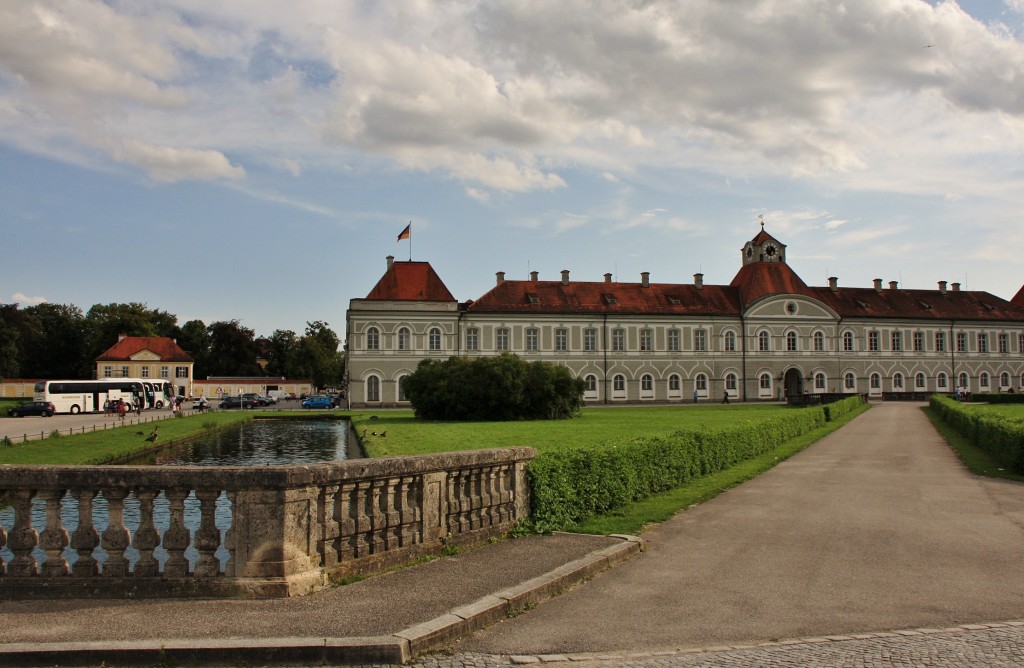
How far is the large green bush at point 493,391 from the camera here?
48.3 metres

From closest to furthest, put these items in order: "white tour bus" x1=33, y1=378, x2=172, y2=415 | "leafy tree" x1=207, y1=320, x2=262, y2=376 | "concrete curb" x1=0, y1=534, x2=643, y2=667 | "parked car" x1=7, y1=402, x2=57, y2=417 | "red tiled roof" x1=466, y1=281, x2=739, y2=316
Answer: "concrete curb" x1=0, y1=534, x2=643, y2=667 → "parked car" x1=7, y1=402, x2=57, y2=417 → "white tour bus" x1=33, y1=378, x2=172, y2=415 → "red tiled roof" x1=466, y1=281, x2=739, y2=316 → "leafy tree" x1=207, y1=320, x2=262, y2=376

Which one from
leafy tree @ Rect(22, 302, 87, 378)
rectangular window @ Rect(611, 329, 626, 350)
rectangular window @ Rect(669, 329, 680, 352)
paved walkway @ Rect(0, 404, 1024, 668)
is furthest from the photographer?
leafy tree @ Rect(22, 302, 87, 378)

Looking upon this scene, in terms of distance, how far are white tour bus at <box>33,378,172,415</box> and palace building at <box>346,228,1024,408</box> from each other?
1842 cm

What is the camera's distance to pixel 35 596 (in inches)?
259

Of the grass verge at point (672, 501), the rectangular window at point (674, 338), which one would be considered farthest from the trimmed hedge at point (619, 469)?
the rectangular window at point (674, 338)

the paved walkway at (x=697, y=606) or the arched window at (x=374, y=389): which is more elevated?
the arched window at (x=374, y=389)

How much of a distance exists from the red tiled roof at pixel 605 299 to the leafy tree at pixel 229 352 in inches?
2362

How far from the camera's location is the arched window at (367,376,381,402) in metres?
66.9

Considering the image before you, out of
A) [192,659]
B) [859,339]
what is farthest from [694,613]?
[859,339]

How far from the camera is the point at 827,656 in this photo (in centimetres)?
581

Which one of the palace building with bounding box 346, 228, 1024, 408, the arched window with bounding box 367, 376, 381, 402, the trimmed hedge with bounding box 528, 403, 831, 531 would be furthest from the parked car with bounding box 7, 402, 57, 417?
the trimmed hedge with bounding box 528, 403, 831, 531

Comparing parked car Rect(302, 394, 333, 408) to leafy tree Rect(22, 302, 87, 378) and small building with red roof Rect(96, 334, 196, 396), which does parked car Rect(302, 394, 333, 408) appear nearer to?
small building with red roof Rect(96, 334, 196, 396)

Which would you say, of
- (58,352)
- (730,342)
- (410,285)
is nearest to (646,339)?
(730,342)

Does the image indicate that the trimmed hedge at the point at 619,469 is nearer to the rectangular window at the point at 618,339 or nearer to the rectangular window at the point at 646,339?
the rectangular window at the point at 618,339
